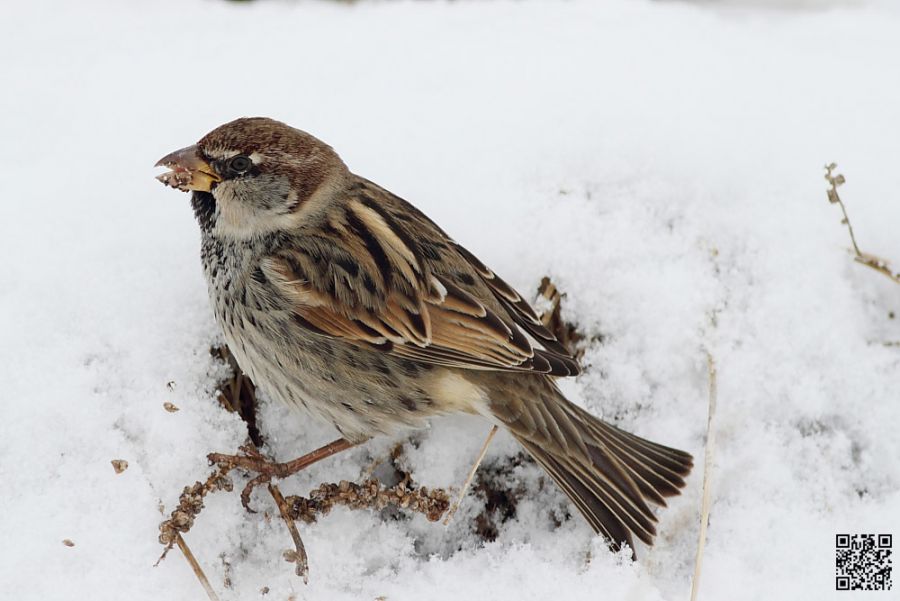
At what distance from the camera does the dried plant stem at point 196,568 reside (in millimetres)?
2574

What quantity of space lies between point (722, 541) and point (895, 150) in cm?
184

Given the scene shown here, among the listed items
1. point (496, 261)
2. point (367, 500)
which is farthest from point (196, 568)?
point (496, 261)

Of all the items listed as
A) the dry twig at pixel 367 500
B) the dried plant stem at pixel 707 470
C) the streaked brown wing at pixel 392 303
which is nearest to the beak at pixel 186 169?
the streaked brown wing at pixel 392 303

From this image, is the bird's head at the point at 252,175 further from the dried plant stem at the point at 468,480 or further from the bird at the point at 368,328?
the dried plant stem at the point at 468,480

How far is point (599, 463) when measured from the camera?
302 centimetres

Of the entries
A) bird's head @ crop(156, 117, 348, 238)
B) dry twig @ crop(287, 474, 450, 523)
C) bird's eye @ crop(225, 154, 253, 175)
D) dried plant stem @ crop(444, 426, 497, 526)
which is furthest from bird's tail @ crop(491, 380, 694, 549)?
bird's eye @ crop(225, 154, 253, 175)

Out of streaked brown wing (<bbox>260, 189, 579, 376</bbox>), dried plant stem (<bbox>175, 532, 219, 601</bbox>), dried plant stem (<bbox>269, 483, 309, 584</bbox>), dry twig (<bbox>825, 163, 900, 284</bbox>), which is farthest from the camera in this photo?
dry twig (<bbox>825, 163, 900, 284</bbox>)

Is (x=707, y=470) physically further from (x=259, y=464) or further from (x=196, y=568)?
(x=196, y=568)

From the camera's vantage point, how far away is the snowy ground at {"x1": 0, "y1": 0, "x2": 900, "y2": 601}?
Result: 2.79 metres

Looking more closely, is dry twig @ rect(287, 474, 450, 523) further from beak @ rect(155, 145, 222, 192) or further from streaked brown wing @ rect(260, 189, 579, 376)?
beak @ rect(155, 145, 222, 192)

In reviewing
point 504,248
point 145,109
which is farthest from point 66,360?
point 504,248

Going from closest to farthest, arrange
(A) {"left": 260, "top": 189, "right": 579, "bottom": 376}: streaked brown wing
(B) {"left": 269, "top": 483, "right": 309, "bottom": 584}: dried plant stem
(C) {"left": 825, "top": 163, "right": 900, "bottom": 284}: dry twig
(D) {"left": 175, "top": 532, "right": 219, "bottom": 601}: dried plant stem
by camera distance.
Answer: (D) {"left": 175, "top": 532, "right": 219, "bottom": 601}: dried plant stem → (B) {"left": 269, "top": 483, "right": 309, "bottom": 584}: dried plant stem → (A) {"left": 260, "top": 189, "right": 579, "bottom": 376}: streaked brown wing → (C) {"left": 825, "top": 163, "right": 900, "bottom": 284}: dry twig

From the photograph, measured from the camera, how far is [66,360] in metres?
2.91

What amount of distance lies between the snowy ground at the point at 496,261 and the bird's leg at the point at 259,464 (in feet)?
0.24
